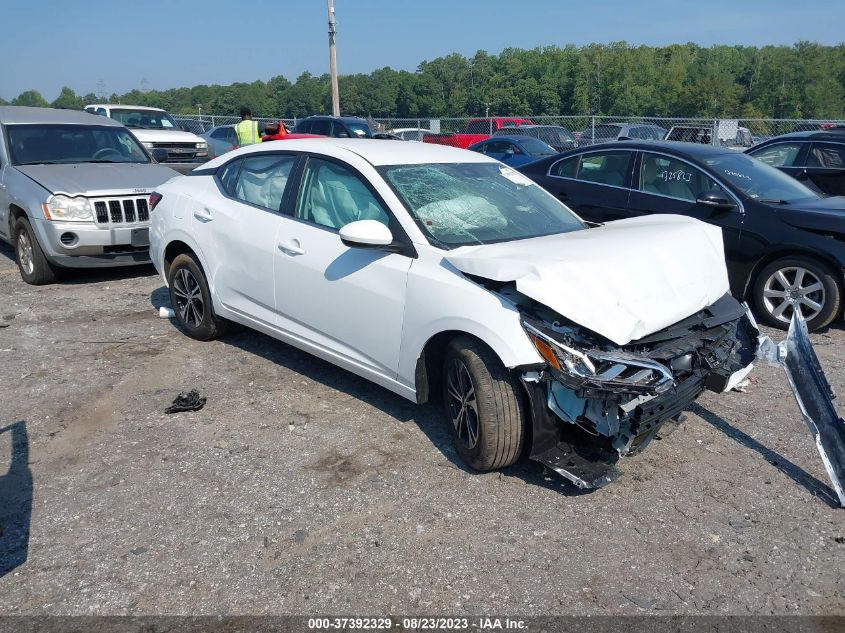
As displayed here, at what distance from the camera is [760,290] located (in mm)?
6496

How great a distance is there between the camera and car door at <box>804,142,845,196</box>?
339 inches

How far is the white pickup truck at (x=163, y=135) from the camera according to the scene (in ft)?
50.3

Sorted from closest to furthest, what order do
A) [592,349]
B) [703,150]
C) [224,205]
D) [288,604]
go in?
[288,604] → [592,349] → [224,205] → [703,150]

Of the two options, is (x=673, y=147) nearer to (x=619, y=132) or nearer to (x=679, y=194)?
(x=679, y=194)

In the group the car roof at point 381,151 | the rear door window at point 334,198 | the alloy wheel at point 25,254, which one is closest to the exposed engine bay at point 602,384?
the rear door window at point 334,198

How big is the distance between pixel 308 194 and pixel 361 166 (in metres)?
0.49

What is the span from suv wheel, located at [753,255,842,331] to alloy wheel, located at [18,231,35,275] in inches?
293

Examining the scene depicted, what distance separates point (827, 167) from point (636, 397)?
7.16 metres

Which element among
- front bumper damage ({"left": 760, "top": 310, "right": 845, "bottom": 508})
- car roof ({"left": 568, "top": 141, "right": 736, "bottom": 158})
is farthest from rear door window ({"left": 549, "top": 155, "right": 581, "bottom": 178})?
front bumper damage ({"left": 760, "top": 310, "right": 845, "bottom": 508})

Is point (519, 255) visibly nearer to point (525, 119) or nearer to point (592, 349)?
point (592, 349)

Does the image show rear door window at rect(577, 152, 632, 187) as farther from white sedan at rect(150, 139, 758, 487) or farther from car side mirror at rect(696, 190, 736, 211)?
white sedan at rect(150, 139, 758, 487)

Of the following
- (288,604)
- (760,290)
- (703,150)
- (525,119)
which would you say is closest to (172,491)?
(288,604)

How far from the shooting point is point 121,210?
7.41m

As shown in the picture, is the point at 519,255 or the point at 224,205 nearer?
the point at 519,255
